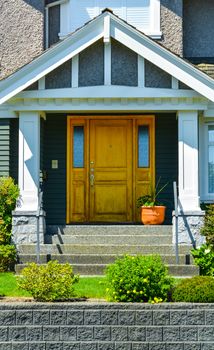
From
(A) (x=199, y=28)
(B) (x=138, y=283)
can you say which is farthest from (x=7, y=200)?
(A) (x=199, y=28)

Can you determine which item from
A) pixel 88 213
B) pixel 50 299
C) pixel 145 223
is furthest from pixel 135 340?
pixel 88 213

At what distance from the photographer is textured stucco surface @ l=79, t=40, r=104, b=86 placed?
13.3 meters

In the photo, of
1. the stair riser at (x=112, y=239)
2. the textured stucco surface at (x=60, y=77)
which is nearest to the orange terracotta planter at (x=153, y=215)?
the stair riser at (x=112, y=239)

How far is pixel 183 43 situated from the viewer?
16547 millimetres

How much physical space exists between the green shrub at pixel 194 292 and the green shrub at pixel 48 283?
1.52 meters

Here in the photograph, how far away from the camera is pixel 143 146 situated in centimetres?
1493

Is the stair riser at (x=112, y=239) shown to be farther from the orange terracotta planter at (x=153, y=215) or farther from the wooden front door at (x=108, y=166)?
the wooden front door at (x=108, y=166)

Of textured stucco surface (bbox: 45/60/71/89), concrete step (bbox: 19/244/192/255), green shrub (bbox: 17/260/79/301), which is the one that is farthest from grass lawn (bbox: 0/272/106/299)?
textured stucco surface (bbox: 45/60/71/89)

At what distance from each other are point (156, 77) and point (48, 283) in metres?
5.75

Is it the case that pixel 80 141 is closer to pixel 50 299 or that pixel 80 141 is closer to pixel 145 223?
pixel 145 223

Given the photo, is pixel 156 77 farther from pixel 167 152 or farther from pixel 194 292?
pixel 194 292

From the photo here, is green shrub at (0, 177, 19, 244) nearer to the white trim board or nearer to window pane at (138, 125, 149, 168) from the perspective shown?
the white trim board

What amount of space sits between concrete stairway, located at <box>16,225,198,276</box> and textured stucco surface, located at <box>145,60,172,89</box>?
2.94 m

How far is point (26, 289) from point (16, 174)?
5.53 meters
